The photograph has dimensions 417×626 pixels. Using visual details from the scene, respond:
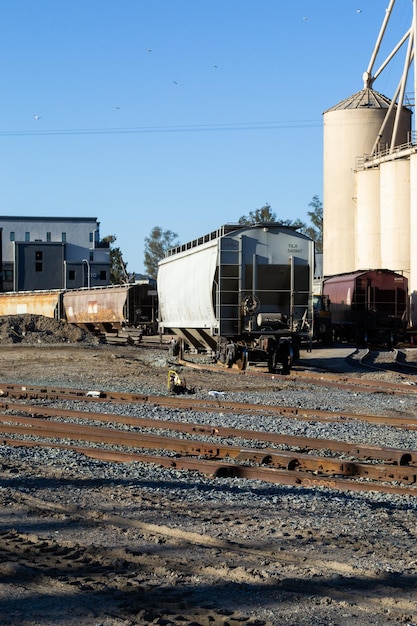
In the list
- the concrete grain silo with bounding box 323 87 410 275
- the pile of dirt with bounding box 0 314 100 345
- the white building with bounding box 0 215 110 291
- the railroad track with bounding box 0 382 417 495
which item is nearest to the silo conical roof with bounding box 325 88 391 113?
the concrete grain silo with bounding box 323 87 410 275

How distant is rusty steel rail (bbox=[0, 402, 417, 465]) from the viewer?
1069cm

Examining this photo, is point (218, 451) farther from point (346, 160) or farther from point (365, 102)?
point (365, 102)

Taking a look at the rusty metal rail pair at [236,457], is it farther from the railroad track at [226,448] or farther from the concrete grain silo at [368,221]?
the concrete grain silo at [368,221]

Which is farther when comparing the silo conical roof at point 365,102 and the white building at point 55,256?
the white building at point 55,256

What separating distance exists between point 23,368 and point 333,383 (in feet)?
38.4

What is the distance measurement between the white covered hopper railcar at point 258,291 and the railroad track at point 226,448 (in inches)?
352

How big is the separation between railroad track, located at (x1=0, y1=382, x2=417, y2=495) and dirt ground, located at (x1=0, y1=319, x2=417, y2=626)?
43 cm

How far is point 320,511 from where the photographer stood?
313 inches

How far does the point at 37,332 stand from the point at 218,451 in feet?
119

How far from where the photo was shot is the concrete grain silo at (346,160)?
64.8 m

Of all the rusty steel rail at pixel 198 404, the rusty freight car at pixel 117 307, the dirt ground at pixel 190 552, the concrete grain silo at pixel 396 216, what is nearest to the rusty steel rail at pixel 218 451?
the dirt ground at pixel 190 552

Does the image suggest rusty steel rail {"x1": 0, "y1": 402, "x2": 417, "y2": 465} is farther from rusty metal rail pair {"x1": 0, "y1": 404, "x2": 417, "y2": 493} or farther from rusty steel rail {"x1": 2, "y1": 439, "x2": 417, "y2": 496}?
rusty steel rail {"x1": 2, "y1": 439, "x2": 417, "y2": 496}

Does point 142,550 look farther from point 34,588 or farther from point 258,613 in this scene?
point 258,613

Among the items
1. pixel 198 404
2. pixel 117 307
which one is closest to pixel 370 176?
pixel 117 307
